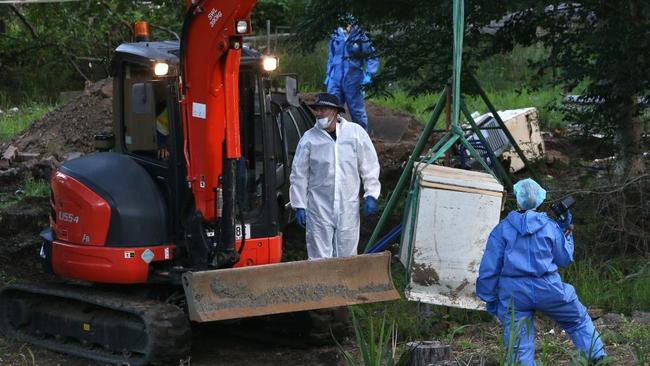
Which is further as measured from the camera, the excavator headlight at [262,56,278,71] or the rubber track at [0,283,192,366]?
the excavator headlight at [262,56,278,71]

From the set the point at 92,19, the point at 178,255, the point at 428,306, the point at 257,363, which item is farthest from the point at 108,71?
the point at 92,19

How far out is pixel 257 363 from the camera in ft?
28.0

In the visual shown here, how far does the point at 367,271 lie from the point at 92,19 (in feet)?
41.5

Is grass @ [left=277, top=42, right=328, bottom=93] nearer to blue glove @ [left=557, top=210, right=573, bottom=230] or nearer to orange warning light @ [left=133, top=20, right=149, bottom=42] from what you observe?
orange warning light @ [left=133, top=20, right=149, bottom=42]

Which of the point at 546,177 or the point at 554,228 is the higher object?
the point at 554,228

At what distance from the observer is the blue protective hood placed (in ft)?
22.7

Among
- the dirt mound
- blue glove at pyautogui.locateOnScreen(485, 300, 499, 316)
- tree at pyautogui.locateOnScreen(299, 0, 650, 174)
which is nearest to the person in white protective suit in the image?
A: tree at pyautogui.locateOnScreen(299, 0, 650, 174)

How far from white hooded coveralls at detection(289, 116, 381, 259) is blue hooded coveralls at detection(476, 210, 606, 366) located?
7.41 ft

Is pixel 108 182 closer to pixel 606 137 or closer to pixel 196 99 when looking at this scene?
pixel 196 99

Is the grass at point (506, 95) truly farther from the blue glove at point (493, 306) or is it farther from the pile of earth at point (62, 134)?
the blue glove at point (493, 306)

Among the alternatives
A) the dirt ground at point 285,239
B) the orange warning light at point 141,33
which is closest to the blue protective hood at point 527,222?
the dirt ground at point 285,239

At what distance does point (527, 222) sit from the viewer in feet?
22.8

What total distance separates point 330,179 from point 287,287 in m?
1.45

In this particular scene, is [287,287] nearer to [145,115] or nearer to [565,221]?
[145,115]
